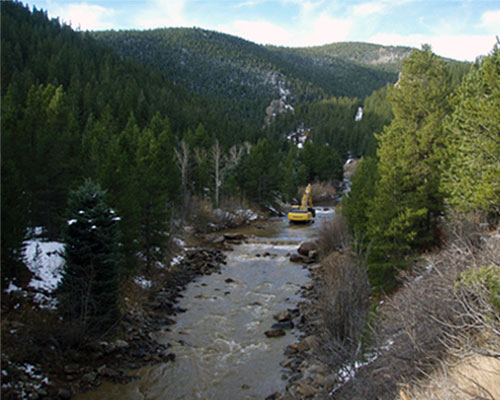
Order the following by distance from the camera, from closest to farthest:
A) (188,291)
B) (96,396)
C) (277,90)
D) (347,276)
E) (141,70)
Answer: (96,396)
(347,276)
(188,291)
(141,70)
(277,90)

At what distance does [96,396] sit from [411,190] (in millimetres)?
18941

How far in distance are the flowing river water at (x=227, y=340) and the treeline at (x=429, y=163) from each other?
6.20m

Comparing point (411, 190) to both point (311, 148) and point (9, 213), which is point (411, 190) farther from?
point (311, 148)

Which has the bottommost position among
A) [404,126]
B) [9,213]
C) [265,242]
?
[265,242]

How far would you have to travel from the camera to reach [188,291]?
23656 mm

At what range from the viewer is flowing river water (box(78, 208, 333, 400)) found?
13.1m

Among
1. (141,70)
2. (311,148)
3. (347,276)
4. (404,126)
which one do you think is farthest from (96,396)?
(141,70)

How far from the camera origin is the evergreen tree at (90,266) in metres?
15.0

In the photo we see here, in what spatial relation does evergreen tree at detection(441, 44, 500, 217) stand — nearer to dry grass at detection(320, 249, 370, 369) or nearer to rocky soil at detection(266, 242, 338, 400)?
dry grass at detection(320, 249, 370, 369)

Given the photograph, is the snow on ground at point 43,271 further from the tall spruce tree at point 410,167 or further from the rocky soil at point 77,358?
the tall spruce tree at point 410,167

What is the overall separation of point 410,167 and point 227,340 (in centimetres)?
1439

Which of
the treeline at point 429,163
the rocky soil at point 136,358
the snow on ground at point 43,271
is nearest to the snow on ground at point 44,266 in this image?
the snow on ground at point 43,271

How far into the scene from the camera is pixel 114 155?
70.3ft

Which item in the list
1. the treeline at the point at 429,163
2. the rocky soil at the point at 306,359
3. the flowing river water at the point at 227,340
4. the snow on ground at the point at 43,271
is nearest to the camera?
the rocky soil at the point at 306,359
